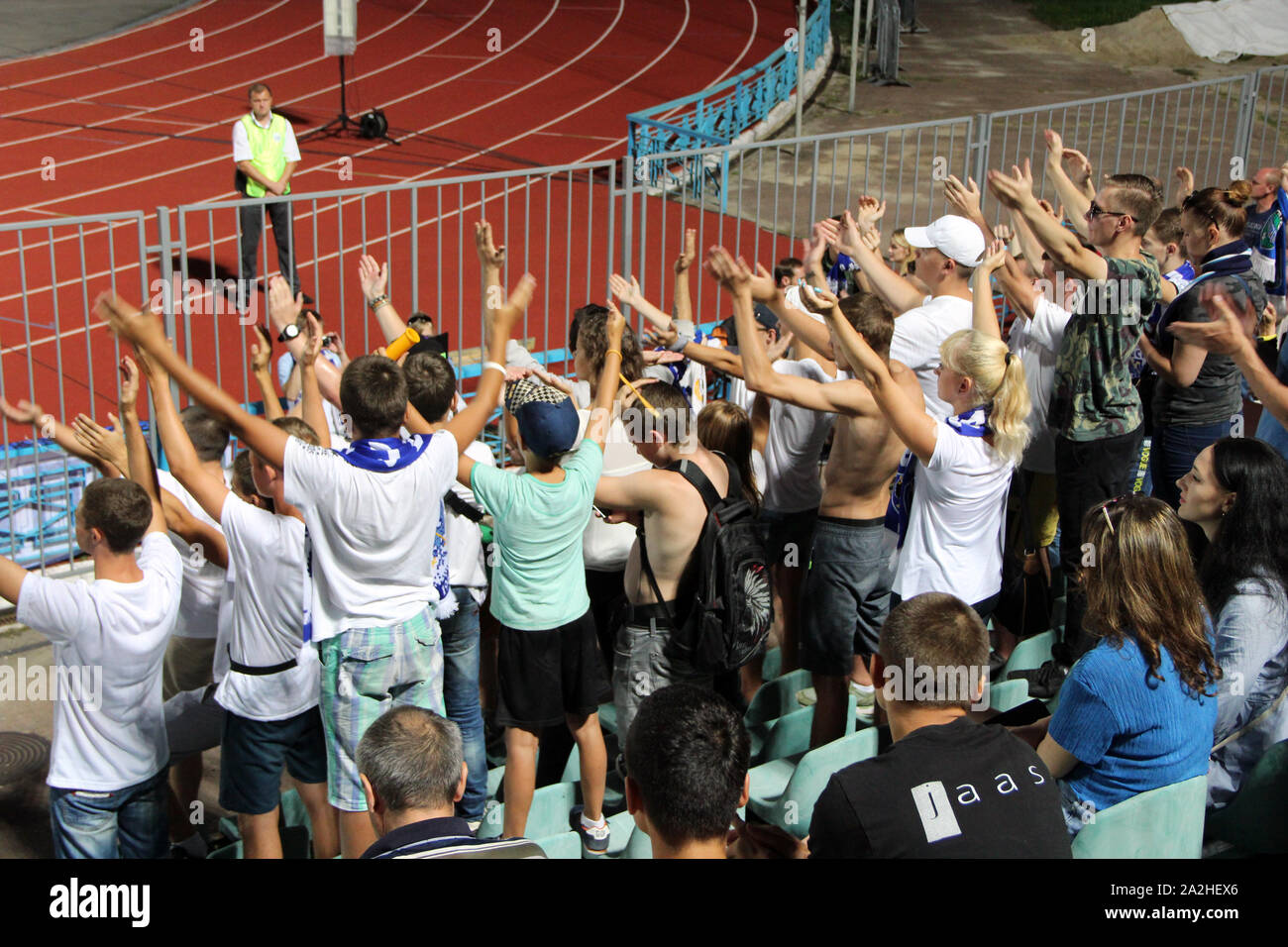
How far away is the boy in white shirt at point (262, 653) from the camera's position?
3986 mm

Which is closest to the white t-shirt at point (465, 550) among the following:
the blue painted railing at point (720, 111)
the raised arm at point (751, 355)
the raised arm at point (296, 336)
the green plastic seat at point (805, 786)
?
the raised arm at point (296, 336)

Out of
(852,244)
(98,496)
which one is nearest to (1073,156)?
(852,244)

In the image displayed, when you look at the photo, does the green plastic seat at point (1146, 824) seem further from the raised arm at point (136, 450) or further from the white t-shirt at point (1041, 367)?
the raised arm at point (136, 450)

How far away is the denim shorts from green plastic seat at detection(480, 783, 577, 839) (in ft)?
3.63

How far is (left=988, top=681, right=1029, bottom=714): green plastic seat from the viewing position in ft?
16.3

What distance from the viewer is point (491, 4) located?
2559 centimetres

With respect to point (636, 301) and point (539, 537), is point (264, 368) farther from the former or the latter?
point (636, 301)

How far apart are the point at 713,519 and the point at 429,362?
1177 mm

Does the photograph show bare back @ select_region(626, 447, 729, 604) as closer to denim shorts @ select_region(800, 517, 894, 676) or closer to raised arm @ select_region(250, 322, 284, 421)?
denim shorts @ select_region(800, 517, 894, 676)

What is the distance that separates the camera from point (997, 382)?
457 cm

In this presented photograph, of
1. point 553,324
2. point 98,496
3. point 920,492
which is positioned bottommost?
point 553,324

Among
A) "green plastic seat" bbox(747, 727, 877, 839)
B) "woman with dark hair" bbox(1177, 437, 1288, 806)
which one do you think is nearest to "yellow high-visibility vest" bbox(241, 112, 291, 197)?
"green plastic seat" bbox(747, 727, 877, 839)

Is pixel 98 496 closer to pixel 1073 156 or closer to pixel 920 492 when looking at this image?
pixel 920 492

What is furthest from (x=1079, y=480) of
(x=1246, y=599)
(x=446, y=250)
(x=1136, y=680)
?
(x=446, y=250)
